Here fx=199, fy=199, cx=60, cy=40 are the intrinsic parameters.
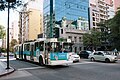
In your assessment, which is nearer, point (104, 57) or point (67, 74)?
point (67, 74)

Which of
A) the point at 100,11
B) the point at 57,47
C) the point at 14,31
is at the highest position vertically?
the point at 100,11

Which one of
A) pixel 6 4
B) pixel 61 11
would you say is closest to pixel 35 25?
pixel 61 11

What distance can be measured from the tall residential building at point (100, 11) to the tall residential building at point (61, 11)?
743 centimetres

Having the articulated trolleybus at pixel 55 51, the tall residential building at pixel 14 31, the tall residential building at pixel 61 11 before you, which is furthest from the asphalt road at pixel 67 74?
the tall residential building at pixel 14 31

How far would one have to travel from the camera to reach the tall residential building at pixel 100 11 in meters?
86.8

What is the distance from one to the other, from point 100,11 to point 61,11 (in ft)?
105

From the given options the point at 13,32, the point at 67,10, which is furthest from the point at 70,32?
the point at 13,32

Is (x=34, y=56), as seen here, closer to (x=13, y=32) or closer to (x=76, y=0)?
(x=76, y=0)

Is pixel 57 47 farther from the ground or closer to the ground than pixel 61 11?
closer to the ground

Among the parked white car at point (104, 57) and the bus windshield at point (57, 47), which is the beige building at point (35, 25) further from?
the bus windshield at point (57, 47)

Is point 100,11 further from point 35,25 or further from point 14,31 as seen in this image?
point 14,31

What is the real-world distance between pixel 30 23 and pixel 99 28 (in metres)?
51.0

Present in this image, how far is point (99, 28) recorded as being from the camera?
54.1 meters

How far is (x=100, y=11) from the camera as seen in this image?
315 feet
